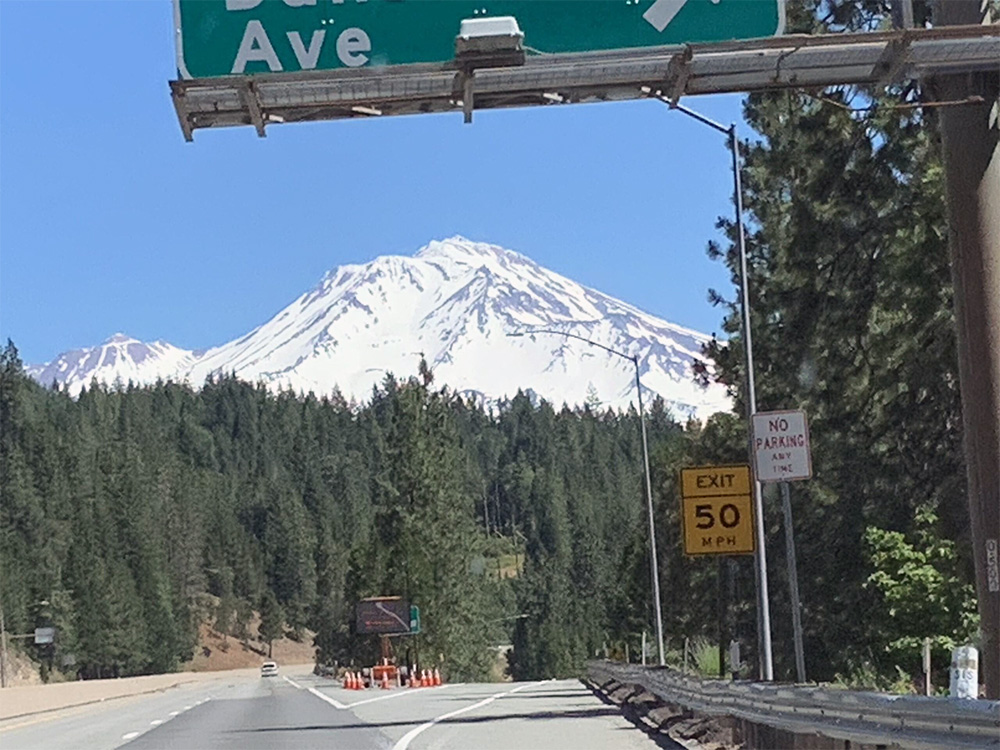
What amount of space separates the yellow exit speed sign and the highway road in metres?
2.76

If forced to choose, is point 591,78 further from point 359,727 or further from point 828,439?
point 828,439

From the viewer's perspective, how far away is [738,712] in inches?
711

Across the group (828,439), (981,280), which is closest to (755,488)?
(981,280)

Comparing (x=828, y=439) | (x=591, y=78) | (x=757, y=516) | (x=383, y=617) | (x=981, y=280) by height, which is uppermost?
(x=591, y=78)

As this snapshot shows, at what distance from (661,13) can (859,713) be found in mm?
5485

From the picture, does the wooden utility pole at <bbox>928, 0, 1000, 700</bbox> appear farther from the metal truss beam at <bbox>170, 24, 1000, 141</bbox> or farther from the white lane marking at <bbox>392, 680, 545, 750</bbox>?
the white lane marking at <bbox>392, 680, 545, 750</bbox>

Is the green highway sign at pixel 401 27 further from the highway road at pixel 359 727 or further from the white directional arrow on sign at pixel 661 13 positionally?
the highway road at pixel 359 727

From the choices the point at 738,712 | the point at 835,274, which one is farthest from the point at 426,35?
the point at 835,274

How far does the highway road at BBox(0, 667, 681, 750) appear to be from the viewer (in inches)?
857

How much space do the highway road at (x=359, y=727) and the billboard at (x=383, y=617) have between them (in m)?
43.9

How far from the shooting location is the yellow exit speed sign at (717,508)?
2255 centimetres

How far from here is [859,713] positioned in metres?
12.6

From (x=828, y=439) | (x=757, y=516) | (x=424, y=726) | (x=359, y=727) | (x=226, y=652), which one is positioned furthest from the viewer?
(x=226, y=652)

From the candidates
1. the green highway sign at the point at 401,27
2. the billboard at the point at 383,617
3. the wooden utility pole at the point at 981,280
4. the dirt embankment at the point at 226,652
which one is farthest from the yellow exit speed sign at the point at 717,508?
the dirt embankment at the point at 226,652
